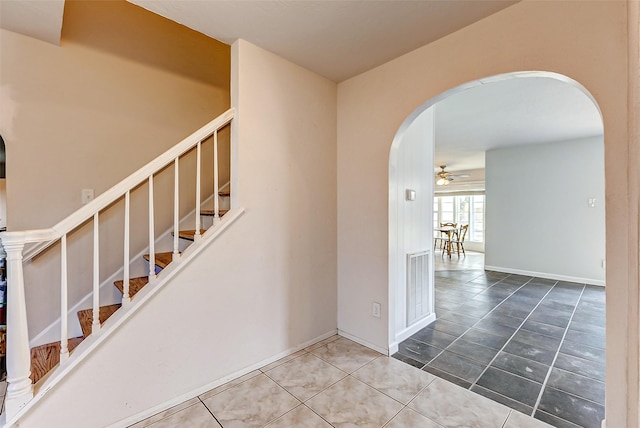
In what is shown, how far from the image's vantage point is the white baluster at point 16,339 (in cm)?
118

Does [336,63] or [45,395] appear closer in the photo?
[45,395]

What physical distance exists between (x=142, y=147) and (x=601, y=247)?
6.33 m

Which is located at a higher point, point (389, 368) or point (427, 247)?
point (427, 247)

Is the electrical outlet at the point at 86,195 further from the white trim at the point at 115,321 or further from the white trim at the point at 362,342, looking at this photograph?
the white trim at the point at 362,342

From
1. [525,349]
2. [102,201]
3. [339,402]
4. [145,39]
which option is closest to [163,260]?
[102,201]

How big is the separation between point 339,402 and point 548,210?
5.08m

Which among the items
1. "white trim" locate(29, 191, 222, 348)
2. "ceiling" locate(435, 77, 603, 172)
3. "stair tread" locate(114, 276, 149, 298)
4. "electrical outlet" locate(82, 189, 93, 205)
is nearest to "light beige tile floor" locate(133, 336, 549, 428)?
"stair tread" locate(114, 276, 149, 298)

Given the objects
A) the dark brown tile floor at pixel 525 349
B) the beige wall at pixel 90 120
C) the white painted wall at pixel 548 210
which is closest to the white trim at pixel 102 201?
the beige wall at pixel 90 120

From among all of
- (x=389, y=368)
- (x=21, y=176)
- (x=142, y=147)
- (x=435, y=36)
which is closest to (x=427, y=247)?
(x=389, y=368)

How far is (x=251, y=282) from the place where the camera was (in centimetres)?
201

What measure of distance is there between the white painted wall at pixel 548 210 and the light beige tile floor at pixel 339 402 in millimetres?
4253

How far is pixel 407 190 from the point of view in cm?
253

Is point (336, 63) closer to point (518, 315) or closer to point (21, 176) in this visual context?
point (21, 176)

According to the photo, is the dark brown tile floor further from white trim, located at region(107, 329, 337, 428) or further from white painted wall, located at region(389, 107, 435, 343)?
white trim, located at region(107, 329, 337, 428)
